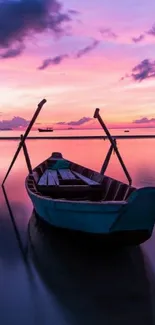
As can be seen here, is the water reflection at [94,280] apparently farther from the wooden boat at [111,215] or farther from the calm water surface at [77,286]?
the wooden boat at [111,215]

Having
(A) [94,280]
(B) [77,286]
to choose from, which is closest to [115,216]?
(A) [94,280]

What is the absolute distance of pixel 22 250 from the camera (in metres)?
9.52

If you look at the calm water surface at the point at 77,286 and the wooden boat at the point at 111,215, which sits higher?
the wooden boat at the point at 111,215

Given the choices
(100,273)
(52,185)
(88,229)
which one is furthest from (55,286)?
(52,185)

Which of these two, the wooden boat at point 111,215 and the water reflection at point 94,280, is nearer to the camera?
the water reflection at point 94,280

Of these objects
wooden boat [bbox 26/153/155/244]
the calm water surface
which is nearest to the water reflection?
the calm water surface

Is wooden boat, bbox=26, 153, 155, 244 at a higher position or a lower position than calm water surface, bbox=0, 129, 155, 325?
higher

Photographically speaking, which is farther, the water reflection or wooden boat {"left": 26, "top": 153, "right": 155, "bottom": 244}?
wooden boat {"left": 26, "top": 153, "right": 155, "bottom": 244}

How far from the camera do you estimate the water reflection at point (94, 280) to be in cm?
612

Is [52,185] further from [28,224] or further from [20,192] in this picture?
[20,192]

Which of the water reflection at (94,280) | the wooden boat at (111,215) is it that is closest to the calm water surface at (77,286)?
the water reflection at (94,280)

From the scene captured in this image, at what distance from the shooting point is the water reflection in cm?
612

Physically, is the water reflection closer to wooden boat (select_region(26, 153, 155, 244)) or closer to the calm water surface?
the calm water surface

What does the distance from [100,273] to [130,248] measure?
1.95 metres
